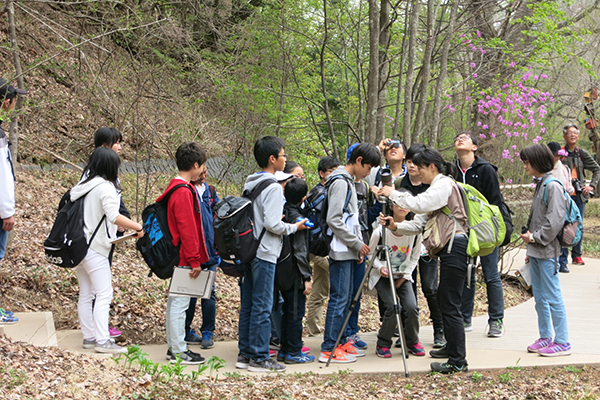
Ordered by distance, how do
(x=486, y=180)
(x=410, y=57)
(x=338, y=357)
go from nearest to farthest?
(x=338, y=357)
(x=486, y=180)
(x=410, y=57)

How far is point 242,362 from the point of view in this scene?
15.4 feet

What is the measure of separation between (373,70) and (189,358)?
4.98m

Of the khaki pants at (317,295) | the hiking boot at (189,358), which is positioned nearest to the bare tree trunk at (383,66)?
the khaki pants at (317,295)

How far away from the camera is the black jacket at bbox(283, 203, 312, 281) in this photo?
478cm

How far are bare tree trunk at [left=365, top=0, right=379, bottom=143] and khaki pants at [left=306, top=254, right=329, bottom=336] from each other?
2.55 meters

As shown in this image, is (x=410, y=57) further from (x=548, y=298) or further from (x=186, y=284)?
(x=186, y=284)

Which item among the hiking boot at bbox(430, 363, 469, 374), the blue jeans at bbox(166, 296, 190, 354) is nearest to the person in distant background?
the blue jeans at bbox(166, 296, 190, 354)

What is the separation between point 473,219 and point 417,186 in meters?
0.97

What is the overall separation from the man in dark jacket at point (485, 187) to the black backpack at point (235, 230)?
2.40 metres

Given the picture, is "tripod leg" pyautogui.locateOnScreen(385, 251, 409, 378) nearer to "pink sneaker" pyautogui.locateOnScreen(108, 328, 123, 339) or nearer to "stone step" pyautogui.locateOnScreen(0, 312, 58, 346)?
"pink sneaker" pyautogui.locateOnScreen(108, 328, 123, 339)

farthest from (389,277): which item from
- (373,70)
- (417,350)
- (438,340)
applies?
(373,70)

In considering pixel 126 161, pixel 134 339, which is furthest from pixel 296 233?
pixel 126 161

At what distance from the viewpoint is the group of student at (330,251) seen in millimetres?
4547

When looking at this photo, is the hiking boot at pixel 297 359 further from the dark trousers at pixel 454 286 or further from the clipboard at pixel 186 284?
the dark trousers at pixel 454 286
